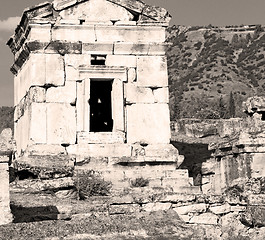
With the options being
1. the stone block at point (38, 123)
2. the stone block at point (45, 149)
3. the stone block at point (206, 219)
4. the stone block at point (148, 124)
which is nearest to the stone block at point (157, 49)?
the stone block at point (148, 124)

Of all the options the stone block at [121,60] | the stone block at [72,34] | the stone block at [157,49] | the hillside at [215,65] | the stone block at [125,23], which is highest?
the hillside at [215,65]

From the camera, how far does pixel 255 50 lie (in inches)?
2576

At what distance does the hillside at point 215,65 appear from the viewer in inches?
2126

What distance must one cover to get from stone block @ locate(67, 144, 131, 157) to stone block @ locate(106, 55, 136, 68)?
77.4 inches

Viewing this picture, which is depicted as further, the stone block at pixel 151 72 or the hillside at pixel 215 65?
the hillside at pixel 215 65

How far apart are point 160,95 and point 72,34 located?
2.49 metres

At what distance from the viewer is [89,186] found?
1227cm

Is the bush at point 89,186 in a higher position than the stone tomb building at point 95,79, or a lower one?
lower

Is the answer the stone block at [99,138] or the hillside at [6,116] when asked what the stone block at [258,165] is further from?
the hillside at [6,116]

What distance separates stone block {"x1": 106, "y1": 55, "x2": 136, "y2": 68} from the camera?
14820 mm

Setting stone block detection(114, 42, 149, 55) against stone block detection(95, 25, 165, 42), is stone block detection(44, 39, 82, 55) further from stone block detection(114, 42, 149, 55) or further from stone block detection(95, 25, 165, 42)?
stone block detection(114, 42, 149, 55)

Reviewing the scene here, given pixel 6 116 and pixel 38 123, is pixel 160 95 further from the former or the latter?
pixel 6 116

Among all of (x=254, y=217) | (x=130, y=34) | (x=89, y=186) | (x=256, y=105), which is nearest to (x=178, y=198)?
(x=254, y=217)

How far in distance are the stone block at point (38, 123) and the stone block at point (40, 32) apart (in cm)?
152
